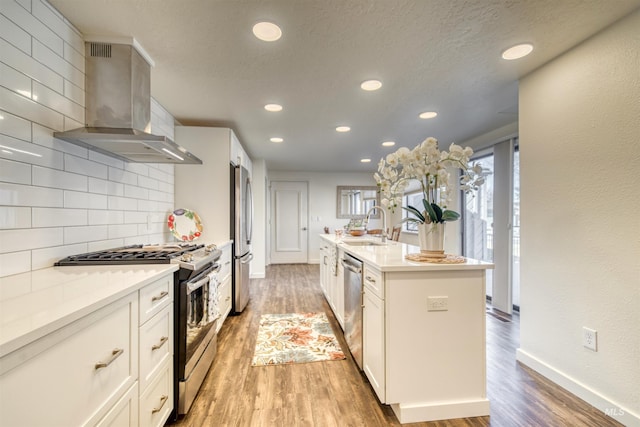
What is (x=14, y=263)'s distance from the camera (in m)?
1.28

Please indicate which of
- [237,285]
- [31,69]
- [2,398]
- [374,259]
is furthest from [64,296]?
[237,285]

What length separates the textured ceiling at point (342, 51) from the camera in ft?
4.97

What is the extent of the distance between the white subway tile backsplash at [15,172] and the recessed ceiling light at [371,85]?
2159mm

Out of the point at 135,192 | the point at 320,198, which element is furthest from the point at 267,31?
the point at 320,198

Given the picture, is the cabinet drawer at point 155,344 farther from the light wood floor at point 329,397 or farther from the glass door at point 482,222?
the glass door at point 482,222

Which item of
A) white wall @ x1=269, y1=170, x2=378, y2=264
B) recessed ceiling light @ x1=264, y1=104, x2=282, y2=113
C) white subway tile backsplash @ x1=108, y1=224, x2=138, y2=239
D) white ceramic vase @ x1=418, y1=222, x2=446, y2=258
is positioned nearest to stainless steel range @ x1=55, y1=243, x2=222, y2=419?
white subway tile backsplash @ x1=108, y1=224, x2=138, y2=239

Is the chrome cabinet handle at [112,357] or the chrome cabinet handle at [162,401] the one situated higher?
the chrome cabinet handle at [112,357]

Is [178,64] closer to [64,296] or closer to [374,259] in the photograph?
[64,296]

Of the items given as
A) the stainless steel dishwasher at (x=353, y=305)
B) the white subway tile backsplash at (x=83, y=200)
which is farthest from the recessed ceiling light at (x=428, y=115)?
the white subway tile backsplash at (x=83, y=200)

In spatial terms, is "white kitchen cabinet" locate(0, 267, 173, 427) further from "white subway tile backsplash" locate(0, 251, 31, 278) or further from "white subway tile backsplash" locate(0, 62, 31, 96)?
"white subway tile backsplash" locate(0, 62, 31, 96)

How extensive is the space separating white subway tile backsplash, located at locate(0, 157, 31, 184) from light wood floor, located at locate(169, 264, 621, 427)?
1.48m

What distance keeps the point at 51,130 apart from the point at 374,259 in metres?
1.92

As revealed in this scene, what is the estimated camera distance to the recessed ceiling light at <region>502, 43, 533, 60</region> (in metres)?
1.84

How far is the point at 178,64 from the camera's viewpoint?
205cm
